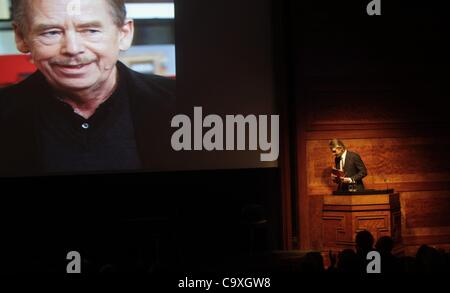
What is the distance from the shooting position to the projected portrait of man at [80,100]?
6.26 metres

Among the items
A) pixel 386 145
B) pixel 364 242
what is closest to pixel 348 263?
pixel 364 242

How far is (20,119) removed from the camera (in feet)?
21.2

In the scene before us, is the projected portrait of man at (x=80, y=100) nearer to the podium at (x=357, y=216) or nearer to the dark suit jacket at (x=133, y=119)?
the dark suit jacket at (x=133, y=119)

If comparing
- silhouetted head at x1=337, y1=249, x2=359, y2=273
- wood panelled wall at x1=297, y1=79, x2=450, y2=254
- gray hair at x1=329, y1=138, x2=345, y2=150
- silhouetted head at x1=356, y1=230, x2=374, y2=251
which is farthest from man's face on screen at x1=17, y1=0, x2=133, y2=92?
silhouetted head at x1=337, y1=249, x2=359, y2=273

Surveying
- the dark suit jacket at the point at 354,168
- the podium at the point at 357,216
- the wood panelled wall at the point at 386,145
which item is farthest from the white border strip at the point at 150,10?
the podium at the point at 357,216

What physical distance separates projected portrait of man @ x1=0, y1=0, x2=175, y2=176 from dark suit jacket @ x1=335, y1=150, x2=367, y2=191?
66.7 inches

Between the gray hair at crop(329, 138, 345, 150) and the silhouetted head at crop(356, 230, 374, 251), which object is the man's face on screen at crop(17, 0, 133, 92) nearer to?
the gray hair at crop(329, 138, 345, 150)

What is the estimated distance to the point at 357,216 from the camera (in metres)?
6.30

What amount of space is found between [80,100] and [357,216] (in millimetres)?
2731
